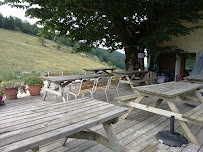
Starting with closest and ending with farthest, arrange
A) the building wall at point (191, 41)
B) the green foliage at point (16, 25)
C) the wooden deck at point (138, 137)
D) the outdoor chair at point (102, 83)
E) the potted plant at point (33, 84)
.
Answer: the wooden deck at point (138, 137) < the outdoor chair at point (102, 83) < the potted plant at point (33, 84) < the building wall at point (191, 41) < the green foliage at point (16, 25)

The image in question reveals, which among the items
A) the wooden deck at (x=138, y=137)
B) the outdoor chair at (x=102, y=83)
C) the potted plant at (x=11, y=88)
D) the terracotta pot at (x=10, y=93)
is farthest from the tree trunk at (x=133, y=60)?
the terracotta pot at (x=10, y=93)

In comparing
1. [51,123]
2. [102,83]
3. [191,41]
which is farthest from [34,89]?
[191,41]

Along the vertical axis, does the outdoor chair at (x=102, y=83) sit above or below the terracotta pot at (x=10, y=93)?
above

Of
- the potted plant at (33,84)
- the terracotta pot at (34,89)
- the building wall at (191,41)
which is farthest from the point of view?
the building wall at (191,41)

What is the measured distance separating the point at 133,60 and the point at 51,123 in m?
6.74

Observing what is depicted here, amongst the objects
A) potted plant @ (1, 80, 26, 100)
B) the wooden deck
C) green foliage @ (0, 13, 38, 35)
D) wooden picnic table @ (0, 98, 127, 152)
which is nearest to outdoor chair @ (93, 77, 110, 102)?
the wooden deck

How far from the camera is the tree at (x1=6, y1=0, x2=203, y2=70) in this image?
6.26 metres

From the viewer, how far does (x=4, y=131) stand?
4.36 feet

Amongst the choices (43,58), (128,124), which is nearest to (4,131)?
(128,124)

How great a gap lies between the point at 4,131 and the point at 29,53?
122 feet

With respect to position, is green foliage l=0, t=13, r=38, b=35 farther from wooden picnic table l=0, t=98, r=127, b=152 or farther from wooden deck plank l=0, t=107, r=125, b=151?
wooden deck plank l=0, t=107, r=125, b=151

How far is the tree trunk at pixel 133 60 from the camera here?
771cm

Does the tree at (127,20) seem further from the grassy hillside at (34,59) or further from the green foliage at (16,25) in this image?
the green foliage at (16,25)

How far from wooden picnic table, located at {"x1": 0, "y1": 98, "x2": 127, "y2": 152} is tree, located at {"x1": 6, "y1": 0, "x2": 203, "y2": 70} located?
502 cm
